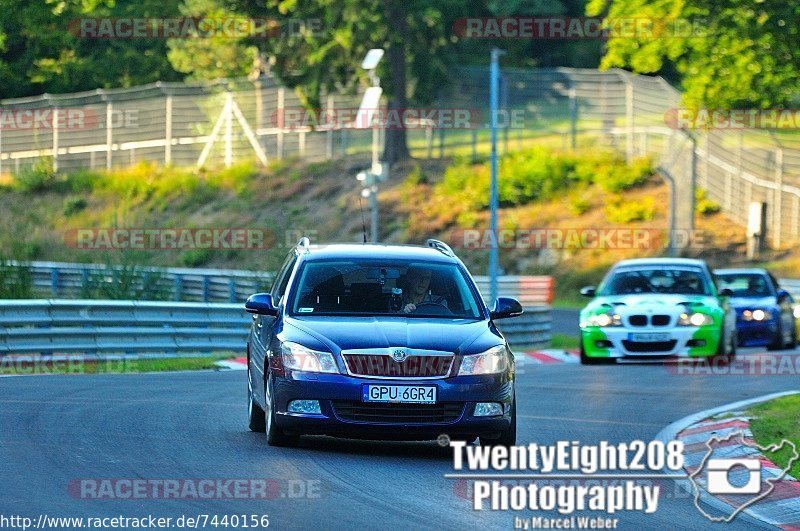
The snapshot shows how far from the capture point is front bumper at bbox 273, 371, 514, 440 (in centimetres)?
1166

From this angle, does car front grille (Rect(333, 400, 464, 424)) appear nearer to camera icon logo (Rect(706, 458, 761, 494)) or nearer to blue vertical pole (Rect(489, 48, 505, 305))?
camera icon logo (Rect(706, 458, 761, 494))

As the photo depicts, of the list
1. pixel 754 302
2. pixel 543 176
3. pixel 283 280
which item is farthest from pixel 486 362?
pixel 543 176

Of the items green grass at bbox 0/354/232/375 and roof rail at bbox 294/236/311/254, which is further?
green grass at bbox 0/354/232/375

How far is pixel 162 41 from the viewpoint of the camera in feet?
235

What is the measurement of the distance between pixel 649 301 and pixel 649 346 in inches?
24.6

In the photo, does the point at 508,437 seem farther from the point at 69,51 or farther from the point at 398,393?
the point at 69,51

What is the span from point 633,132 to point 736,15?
2430cm

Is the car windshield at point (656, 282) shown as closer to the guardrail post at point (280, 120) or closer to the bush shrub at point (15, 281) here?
the bush shrub at point (15, 281)

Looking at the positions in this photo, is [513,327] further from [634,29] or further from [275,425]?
[275,425]

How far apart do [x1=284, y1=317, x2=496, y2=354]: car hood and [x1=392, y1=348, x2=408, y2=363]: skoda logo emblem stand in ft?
0.19

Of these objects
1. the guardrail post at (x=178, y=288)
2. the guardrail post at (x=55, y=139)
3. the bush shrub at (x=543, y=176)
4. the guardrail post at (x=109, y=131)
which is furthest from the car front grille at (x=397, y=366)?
the guardrail post at (x=109, y=131)

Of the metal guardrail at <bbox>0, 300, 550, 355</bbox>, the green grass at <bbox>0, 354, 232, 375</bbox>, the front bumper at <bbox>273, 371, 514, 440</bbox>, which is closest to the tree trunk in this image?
the metal guardrail at <bbox>0, 300, 550, 355</bbox>

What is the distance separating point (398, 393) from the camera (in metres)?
11.6

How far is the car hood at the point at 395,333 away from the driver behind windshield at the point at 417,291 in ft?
0.98
